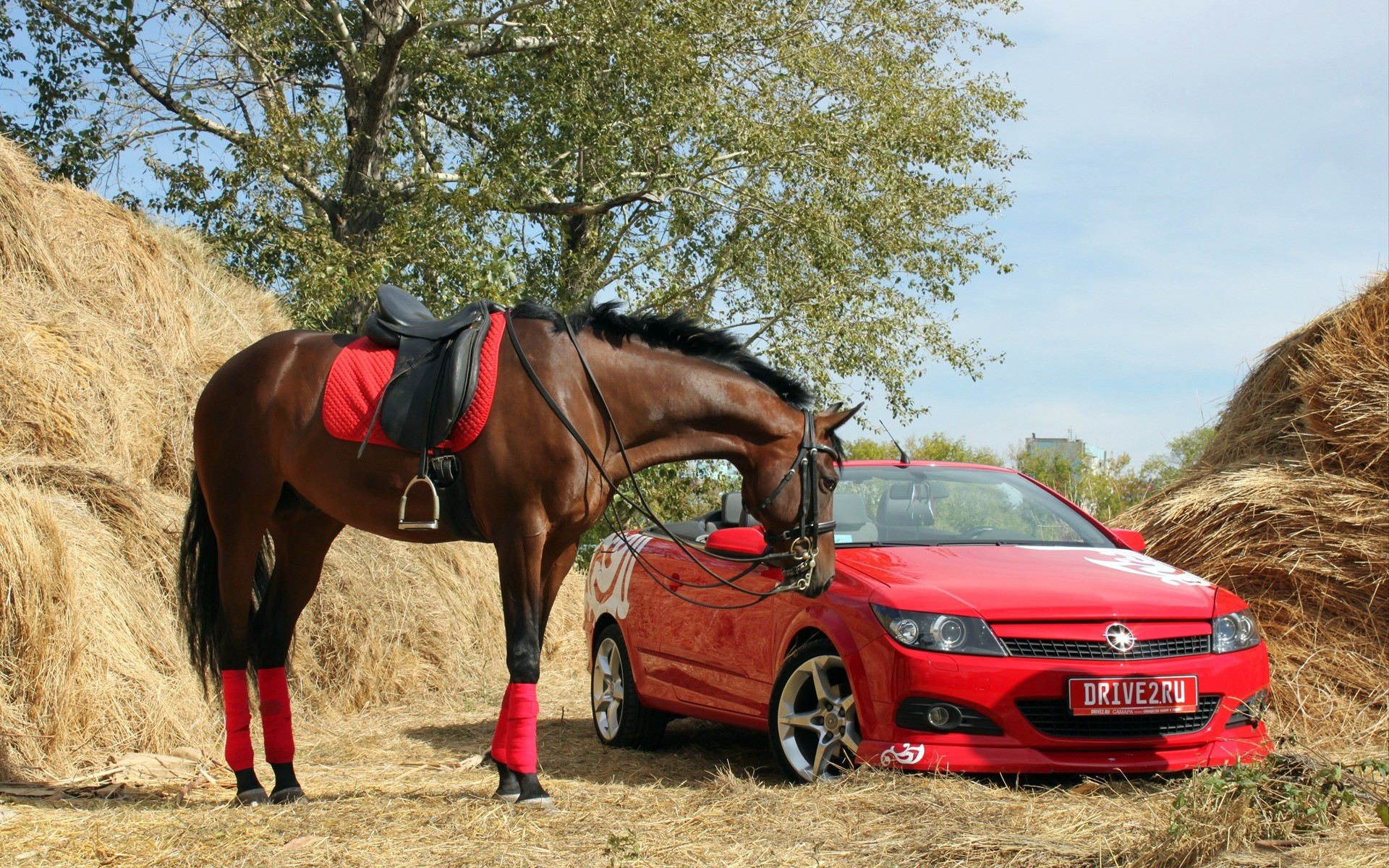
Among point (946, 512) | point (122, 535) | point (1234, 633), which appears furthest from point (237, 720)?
point (1234, 633)

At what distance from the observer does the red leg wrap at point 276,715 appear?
5.60 m

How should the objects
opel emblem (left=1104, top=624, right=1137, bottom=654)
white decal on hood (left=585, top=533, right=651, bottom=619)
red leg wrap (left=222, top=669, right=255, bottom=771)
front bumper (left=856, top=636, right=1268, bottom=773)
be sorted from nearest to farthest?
front bumper (left=856, top=636, right=1268, bottom=773), opel emblem (left=1104, top=624, right=1137, bottom=654), red leg wrap (left=222, top=669, right=255, bottom=771), white decal on hood (left=585, top=533, right=651, bottom=619)

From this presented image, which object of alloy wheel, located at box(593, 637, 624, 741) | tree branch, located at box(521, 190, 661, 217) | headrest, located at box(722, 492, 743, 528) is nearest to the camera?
headrest, located at box(722, 492, 743, 528)

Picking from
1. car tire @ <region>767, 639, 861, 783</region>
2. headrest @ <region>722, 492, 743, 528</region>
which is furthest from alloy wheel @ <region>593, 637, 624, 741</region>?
car tire @ <region>767, 639, 861, 783</region>

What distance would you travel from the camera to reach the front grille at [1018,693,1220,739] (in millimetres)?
5066

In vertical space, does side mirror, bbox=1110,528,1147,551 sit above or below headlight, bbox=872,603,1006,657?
above

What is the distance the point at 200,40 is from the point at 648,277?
6598mm

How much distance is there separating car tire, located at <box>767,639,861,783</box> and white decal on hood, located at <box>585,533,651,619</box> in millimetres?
1929

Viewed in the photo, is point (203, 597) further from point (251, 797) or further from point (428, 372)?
point (428, 372)

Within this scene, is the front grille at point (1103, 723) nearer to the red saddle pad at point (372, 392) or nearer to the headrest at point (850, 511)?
the headrest at point (850, 511)

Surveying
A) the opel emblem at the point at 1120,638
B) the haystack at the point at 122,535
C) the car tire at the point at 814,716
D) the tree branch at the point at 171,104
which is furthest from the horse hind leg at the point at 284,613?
the tree branch at the point at 171,104

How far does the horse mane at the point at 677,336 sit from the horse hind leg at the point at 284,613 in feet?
4.70

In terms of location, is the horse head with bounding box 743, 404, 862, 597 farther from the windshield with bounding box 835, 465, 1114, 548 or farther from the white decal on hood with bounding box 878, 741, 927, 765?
the windshield with bounding box 835, 465, 1114, 548

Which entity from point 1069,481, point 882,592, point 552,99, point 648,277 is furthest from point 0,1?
point 1069,481
